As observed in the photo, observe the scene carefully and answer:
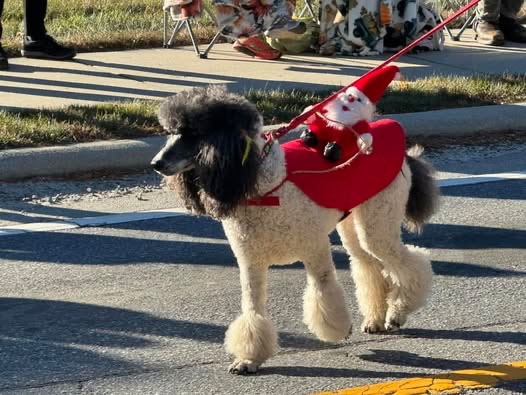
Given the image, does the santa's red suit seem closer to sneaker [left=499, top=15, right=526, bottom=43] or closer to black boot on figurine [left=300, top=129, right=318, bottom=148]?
black boot on figurine [left=300, top=129, right=318, bottom=148]

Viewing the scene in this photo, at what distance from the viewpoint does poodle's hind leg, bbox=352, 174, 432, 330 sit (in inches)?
194

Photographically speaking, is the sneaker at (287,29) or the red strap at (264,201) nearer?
the red strap at (264,201)

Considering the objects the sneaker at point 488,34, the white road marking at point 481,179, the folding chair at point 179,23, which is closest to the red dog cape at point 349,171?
the white road marking at point 481,179

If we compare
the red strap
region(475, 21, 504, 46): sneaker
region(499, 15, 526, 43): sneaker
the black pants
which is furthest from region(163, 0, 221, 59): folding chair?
the red strap

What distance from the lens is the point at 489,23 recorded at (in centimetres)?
1184

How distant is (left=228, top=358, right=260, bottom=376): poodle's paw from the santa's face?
108cm

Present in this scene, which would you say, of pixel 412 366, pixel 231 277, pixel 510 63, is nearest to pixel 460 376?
pixel 412 366

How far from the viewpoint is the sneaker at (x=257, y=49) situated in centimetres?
1087

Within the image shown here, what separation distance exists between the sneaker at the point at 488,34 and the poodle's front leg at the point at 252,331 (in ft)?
24.9

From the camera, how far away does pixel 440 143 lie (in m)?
8.57

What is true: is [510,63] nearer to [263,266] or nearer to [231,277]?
[231,277]

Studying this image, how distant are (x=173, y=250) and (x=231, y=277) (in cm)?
57

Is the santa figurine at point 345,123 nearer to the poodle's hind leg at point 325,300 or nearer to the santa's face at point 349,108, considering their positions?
the santa's face at point 349,108

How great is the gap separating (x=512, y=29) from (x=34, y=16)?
500cm
